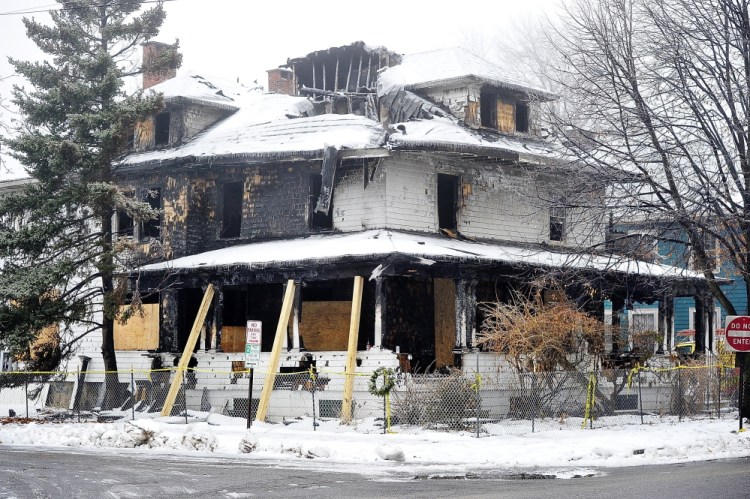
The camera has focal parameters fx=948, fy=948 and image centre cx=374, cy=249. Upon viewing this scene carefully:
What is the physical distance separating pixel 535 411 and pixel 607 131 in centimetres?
666

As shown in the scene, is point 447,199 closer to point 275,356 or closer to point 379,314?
point 379,314

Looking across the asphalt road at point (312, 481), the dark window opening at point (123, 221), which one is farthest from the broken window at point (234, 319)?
the asphalt road at point (312, 481)

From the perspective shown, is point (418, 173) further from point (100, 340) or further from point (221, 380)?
point (100, 340)

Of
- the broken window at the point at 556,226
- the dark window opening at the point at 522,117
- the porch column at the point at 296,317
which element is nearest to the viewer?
the porch column at the point at 296,317

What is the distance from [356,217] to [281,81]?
9.71 meters

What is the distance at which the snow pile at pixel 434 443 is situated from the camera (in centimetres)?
1630

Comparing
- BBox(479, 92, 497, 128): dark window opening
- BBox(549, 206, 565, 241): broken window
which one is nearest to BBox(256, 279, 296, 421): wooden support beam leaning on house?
BBox(479, 92, 497, 128): dark window opening

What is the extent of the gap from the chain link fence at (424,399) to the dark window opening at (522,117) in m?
8.49

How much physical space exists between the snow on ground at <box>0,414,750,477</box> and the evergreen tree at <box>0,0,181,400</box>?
422 cm

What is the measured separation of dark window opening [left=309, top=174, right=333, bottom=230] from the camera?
27078mm

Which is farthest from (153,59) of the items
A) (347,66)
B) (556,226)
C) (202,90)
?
(556,226)

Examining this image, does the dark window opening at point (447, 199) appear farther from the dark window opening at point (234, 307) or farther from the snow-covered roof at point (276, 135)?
the dark window opening at point (234, 307)

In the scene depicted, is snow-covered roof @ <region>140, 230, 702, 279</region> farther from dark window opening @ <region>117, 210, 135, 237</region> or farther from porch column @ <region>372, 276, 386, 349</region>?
dark window opening @ <region>117, 210, 135, 237</region>

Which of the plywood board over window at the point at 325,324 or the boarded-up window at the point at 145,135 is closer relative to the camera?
Answer: the plywood board over window at the point at 325,324
